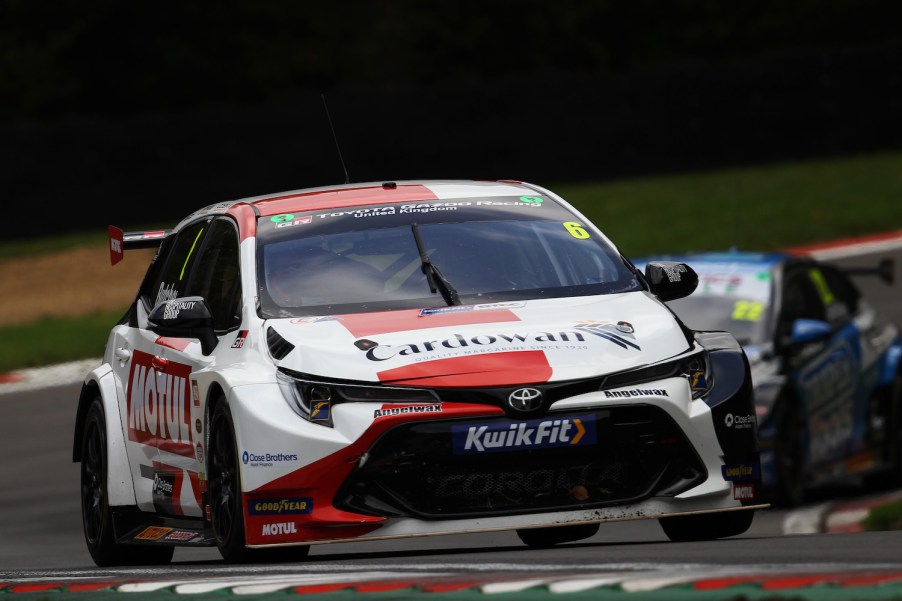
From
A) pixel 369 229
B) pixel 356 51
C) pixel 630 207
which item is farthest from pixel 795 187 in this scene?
pixel 369 229

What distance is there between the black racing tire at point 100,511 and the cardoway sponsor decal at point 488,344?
2085 millimetres

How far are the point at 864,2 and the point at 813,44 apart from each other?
5.09ft

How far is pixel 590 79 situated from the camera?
3092cm

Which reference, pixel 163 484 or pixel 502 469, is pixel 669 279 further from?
pixel 163 484

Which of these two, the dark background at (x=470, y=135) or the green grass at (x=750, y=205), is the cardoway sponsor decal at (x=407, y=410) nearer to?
the green grass at (x=750, y=205)

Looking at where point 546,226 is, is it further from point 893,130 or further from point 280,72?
point 280,72

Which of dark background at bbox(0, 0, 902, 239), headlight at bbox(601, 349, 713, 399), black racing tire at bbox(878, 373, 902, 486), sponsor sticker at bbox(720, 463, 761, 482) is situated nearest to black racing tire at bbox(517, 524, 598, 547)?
sponsor sticker at bbox(720, 463, 761, 482)

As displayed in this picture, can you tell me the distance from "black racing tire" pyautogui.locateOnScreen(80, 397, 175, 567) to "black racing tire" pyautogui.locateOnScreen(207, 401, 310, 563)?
1.26 metres

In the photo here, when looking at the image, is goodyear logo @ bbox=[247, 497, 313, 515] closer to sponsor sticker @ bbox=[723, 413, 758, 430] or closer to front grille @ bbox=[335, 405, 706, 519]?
front grille @ bbox=[335, 405, 706, 519]

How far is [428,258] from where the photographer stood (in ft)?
26.1

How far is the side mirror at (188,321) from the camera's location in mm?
7703

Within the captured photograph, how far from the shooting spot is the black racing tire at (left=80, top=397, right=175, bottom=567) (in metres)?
8.82

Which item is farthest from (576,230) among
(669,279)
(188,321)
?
(188,321)

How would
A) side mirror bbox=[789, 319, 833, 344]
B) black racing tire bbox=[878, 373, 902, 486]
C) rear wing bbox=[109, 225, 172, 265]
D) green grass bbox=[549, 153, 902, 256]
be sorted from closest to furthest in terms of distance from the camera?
rear wing bbox=[109, 225, 172, 265], side mirror bbox=[789, 319, 833, 344], black racing tire bbox=[878, 373, 902, 486], green grass bbox=[549, 153, 902, 256]
